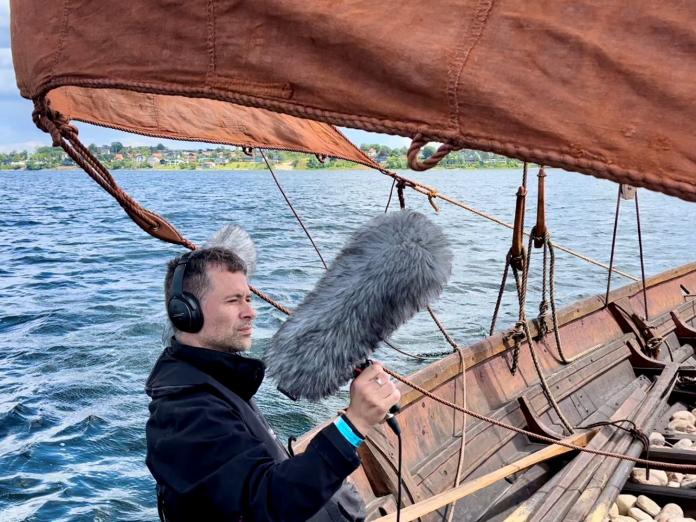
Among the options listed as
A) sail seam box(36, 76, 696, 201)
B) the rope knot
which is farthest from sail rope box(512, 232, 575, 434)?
sail seam box(36, 76, 696, 201)

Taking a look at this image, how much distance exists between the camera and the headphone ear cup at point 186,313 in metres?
1.97

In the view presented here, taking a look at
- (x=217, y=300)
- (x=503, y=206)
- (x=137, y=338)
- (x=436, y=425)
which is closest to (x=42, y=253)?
(x=137, y=338)

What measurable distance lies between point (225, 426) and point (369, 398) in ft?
1.22

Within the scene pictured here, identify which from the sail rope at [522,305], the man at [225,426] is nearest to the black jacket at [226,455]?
the man at [225,426]

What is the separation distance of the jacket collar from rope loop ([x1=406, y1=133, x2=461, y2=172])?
71 centimetres

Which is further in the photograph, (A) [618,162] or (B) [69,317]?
(B) [69,317]

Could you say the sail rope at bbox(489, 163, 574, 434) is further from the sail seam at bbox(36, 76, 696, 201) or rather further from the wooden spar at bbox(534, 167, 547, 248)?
the sail seam at bbox(36, 76, 696, 201)

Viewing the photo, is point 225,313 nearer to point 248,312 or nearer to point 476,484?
point 248,312

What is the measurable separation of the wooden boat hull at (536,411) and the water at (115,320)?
68.9 inches

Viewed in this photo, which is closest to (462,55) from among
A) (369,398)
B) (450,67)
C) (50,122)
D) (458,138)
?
(450,67)

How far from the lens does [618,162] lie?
4.19ft

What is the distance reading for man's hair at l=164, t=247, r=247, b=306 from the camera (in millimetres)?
2047

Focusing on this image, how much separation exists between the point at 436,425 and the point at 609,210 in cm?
4104

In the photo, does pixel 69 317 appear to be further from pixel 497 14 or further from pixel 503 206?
pixel 503 206
